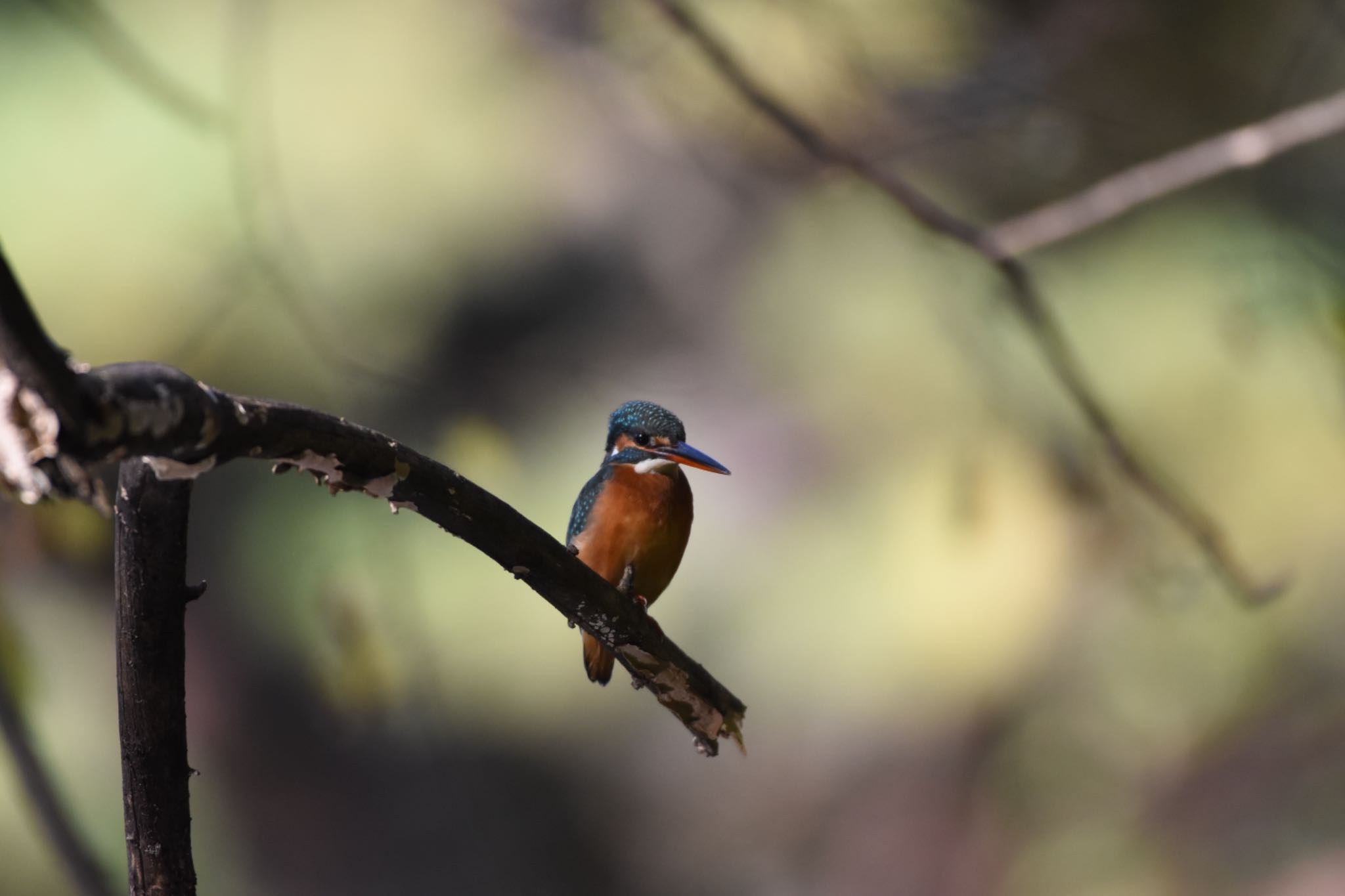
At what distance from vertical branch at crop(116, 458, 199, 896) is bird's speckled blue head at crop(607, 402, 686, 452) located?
432mm

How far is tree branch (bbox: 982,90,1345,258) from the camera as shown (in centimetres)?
117

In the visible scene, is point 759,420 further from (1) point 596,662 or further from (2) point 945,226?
(1) point 596,662

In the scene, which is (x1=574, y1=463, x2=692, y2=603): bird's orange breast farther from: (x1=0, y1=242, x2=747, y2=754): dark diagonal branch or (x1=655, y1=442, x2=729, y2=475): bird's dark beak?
(x1=0, y1=242, x2=747, y2=754): dark diagonal branch

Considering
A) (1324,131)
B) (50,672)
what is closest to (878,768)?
(50,672)

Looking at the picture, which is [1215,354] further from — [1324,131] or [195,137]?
[195,137]

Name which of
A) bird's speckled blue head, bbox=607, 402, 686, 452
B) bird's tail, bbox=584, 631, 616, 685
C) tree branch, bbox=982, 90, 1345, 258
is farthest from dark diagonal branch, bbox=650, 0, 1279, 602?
bird's tail, bbox=584, 631, 616, 685

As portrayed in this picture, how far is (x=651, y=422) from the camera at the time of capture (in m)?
0.85

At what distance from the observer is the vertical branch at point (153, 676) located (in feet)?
1.36

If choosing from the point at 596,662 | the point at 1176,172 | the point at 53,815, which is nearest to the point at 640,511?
the point at 596,662

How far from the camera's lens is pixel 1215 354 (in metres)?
2.88

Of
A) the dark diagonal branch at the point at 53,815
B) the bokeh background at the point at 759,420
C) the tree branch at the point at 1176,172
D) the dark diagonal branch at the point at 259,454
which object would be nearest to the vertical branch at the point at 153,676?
the dark diagonal branch at the point at 259,454

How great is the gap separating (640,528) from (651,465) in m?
0.05

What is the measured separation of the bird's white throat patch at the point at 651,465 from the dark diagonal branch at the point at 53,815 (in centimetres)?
62

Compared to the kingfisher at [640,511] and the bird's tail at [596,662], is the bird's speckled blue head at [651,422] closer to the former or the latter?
the kingfisher at [640,511]
